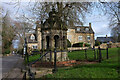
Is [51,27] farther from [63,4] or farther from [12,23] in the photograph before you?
[12,23]

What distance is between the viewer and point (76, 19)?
11.9m

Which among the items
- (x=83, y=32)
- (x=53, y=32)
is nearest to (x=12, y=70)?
(x=53, y=32)

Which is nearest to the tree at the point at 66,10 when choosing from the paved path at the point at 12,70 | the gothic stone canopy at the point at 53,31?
the gothic stone canopy at the point at 53,31

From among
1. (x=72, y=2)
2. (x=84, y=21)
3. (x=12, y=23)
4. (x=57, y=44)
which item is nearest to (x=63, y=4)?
(x=72, y=2)

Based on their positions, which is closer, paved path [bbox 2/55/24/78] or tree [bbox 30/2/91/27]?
paved path [bbox 2/55/24/78]

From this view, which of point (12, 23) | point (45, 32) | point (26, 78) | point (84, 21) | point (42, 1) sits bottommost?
point (26, 78)

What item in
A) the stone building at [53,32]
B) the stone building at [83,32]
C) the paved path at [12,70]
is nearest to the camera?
the paved path at [12,70]

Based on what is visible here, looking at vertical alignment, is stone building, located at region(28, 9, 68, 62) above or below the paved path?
above

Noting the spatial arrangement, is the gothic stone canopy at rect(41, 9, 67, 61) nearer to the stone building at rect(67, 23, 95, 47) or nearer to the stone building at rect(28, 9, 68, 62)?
the stone building at rect(28, 9, 68, 62)

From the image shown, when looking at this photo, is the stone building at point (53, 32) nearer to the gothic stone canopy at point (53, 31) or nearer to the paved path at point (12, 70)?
the gothic stone canopy at point (53, 31)

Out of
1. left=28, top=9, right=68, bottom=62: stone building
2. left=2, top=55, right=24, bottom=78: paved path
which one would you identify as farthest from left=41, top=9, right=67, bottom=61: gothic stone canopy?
left=2, top=55, right=24, bottom=78: paved path

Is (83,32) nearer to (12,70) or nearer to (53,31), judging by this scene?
(53,31)

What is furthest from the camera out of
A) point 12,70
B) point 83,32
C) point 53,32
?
point 83,32

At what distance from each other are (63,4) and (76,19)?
1849 millimetres
